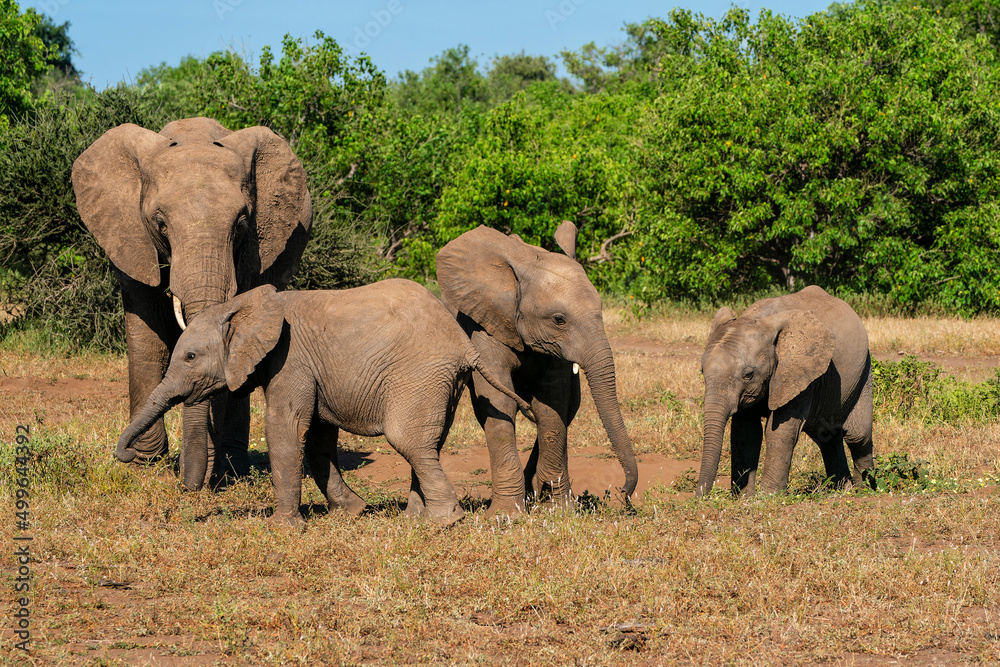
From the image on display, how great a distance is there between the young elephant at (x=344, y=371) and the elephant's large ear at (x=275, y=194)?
218 cm

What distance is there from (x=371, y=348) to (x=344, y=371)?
0.26 metres

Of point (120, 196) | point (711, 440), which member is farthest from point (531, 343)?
point (120, 196)

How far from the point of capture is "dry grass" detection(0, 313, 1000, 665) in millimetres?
4953

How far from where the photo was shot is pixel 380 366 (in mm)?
7180

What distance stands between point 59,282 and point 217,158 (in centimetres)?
973

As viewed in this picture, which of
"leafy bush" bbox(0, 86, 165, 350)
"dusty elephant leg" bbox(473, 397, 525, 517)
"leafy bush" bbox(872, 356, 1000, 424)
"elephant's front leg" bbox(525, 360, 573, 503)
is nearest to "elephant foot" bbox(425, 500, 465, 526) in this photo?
"dusty elephant leg" bbox(473, 397, 525, 517)

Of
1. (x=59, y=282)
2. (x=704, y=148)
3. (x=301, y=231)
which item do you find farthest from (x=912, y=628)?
(x=704, y=148)

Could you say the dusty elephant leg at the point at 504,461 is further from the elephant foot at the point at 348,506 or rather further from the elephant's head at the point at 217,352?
the elephant's head at the point at 217,352

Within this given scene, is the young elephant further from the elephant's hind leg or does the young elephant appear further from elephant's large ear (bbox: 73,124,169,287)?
elephant's large ear (bbox: 73,124,169,287)

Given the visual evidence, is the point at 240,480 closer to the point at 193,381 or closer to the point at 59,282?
the point at 193,381

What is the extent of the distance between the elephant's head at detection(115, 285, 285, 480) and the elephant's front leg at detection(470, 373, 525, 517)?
1741 mm

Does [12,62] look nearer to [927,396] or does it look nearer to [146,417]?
[146,417]

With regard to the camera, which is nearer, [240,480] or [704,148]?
[240,480]

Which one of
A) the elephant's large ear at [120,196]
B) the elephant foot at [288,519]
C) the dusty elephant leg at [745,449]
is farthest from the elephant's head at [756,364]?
the elephant's large ear at [120,196]
